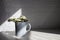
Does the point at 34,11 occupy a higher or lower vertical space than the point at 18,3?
lower

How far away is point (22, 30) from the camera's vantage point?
963mm

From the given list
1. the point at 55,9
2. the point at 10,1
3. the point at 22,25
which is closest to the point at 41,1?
the point at 55,9

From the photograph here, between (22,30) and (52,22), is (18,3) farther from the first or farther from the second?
(22,30)

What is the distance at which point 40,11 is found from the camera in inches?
152

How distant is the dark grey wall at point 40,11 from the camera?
3.62 meters

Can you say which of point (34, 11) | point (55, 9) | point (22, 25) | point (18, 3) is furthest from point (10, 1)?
point (22, 25)

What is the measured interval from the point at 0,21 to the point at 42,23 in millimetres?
1308

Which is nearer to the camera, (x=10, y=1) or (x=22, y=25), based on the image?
(x=22, y=25)

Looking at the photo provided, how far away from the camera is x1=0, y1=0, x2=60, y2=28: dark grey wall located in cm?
362

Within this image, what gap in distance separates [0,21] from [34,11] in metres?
1.07

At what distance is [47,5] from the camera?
3.88m

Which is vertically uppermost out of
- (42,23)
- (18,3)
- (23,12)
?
(18,3)

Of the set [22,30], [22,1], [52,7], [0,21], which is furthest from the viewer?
[52,7]

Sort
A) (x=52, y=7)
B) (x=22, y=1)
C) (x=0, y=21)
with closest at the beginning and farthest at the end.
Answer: (x=0, y=21), (x=22, y=1), (x=52, y=7)
